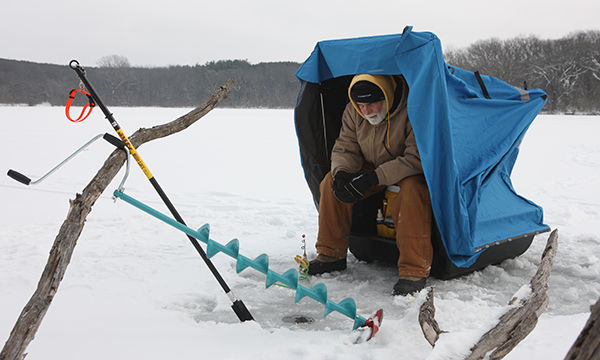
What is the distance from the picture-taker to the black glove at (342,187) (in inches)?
109

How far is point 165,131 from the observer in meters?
2.15

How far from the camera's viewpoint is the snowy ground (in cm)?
185

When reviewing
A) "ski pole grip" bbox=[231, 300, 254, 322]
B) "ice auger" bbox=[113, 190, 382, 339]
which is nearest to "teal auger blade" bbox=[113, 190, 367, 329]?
"ice auger" bbox=[113, 190, 382, 339]

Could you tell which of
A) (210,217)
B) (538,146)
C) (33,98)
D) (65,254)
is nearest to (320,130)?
(210,217)

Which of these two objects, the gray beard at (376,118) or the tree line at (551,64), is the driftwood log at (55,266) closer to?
the gray beard at (376,118)

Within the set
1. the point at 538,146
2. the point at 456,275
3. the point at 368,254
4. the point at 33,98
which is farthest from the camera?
the point at 33,98

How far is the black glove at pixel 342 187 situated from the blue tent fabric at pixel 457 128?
1.62 ft

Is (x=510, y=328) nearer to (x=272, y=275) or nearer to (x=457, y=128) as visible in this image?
(x=272, y=275)

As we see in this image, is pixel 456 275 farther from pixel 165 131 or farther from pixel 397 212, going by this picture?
pixel 165 131

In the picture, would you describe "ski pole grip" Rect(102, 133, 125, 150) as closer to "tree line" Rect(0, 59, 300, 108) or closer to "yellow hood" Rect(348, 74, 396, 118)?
"yellow hood" Rect(348, 74, 396, 118)

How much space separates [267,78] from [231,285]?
3737 centimetres

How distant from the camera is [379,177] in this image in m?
2.68

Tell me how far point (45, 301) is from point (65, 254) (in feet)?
0.53

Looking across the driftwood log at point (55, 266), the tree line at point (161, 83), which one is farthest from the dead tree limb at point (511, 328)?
the tree line at point (161, 83)
